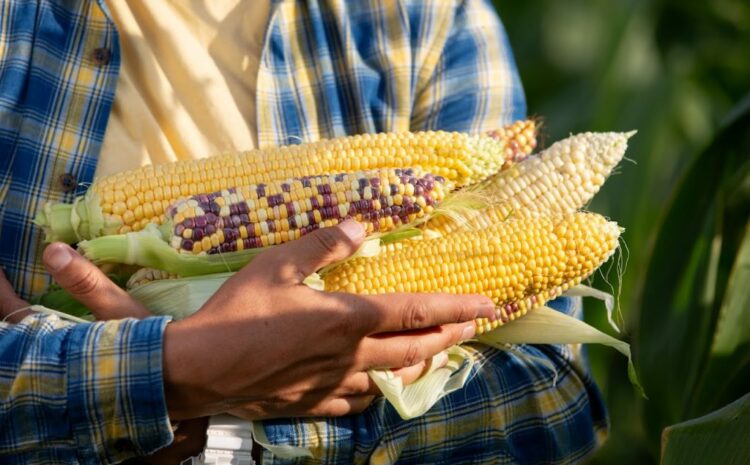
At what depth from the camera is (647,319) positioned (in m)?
2.95

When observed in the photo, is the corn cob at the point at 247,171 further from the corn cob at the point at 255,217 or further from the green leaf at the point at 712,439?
the green leaf at the point at 712,439

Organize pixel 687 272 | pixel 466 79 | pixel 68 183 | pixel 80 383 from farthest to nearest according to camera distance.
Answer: pixel 687 272
pixel 466 79
pixel 68 183
pixel 80 383

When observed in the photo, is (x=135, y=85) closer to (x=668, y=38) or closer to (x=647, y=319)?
(x=647, y=319)

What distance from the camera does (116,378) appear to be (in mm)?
1567

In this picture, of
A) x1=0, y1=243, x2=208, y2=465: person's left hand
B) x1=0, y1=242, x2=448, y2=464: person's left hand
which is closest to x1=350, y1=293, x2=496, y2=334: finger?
x1=0, y1=242, x2=448, y2=464: person's left hand

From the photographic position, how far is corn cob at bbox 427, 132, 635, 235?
180 cm

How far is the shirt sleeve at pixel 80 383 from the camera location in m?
1.56

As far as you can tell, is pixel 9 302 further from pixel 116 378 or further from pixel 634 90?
pixel 634 90

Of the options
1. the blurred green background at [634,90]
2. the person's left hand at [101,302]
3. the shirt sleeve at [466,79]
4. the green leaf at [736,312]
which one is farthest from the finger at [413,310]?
the blurred green background at [634,90]

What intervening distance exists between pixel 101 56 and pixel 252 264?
24.5 inches

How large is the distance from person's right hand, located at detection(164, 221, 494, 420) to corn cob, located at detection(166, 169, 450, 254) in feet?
0.18

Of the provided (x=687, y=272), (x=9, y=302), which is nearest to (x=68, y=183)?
(x=9, y=302)

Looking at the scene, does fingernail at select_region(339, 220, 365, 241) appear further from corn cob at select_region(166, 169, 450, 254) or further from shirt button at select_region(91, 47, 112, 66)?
shirt button at select_region(91, 47, 112, 66)

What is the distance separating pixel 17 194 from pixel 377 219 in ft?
2.22
